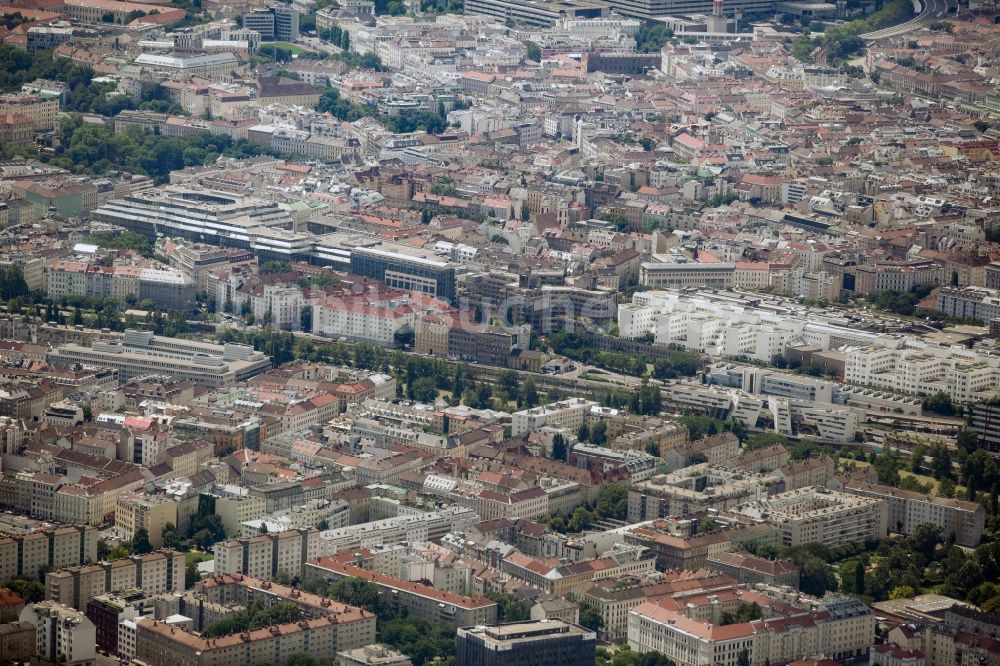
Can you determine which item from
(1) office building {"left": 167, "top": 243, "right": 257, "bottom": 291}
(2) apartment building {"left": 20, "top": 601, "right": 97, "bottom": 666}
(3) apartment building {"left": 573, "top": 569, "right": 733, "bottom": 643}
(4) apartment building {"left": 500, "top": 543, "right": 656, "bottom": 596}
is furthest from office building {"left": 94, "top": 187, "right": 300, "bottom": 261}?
(2) apartment building {"left": 20, "top": 601, "right": 97, "bottom": 666}

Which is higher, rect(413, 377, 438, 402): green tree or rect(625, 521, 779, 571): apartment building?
rect(413, 377, 438, 402): green tree

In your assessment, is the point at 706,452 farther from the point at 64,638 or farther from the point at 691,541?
the point at 64,638

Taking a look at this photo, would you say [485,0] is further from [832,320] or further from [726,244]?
[832,320]

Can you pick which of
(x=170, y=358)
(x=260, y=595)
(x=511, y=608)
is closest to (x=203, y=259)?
(x=170, y=358)

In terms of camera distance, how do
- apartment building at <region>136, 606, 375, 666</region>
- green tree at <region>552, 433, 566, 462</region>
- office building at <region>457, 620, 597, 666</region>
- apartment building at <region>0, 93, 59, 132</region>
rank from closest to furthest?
office building at <region>457, 620, 597, 666</region> → apartment building at <region>136, 606, 375, 666</region> → green tree at <region>552, 433, 566, 462</region> → apartment building at <region>0, 93, 59, 132</region>

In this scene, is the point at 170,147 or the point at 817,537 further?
the point at 170,147

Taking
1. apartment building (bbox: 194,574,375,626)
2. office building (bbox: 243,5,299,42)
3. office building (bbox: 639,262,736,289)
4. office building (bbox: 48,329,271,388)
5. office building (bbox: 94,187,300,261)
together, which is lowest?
apartment building (bbox: 194,574,375,626)

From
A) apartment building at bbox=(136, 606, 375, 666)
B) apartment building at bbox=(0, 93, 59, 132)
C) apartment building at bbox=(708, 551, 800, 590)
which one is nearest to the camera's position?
apartment building at bbox=(136, 606, 375, 666)

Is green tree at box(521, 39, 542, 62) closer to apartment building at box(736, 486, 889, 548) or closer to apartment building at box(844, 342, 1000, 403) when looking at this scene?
apartment building at box(844, 342, 1000, 403)

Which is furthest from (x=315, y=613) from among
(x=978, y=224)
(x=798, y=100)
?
(x=798, y=100)
